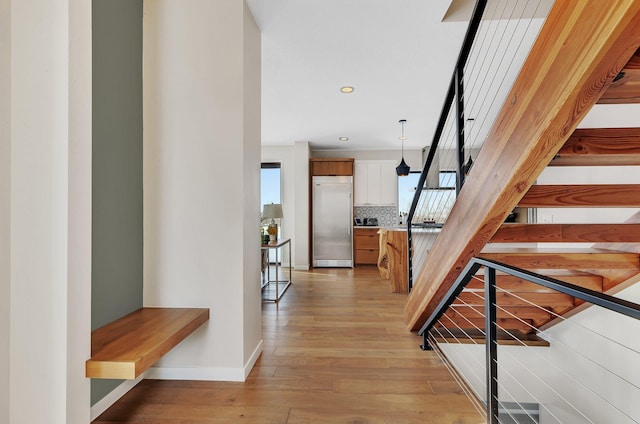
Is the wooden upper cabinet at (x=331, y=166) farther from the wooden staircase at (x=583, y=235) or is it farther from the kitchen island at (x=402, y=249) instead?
the wooden staircase at (x=583, y=235)

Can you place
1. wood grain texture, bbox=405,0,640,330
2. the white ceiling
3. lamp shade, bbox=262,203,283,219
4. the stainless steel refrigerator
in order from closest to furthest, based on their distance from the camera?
1. wood grain texture, bbox=405,0,640,330
2. the white ceiling
3. lamp shade, bbox=262,203,283,219
4. the stainless steel refrigerator

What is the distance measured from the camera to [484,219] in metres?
1.59

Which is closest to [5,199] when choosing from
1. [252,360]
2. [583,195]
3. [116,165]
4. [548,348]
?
[116,165]

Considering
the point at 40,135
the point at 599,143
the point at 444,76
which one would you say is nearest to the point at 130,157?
the point at 40,135

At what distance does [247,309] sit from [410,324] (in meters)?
1.45

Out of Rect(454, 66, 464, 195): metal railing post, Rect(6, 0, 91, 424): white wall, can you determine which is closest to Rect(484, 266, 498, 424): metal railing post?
Rect(454, 66, 464, 195): metal railing post

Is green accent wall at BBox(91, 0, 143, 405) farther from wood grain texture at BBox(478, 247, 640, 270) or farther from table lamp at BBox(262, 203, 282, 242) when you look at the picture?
table lamp at BBox(262, 203, 282, 242)

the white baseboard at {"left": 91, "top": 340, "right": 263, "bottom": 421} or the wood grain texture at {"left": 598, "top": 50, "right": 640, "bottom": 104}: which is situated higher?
the wood grain texture at {"left": 598, "top": 50, "right": 640, "bottom": 104}

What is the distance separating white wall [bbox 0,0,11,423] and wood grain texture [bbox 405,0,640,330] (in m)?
1.95

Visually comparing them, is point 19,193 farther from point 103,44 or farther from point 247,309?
point 247,309

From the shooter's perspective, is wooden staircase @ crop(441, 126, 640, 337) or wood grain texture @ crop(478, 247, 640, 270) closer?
wooden staircase @ crop(441, 126, 640, 337)

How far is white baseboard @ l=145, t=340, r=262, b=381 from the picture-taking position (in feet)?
6.82

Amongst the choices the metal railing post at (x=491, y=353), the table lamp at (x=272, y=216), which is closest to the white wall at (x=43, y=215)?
the metal railing post at (x=491, y=353)

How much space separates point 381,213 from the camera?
7.24 m
